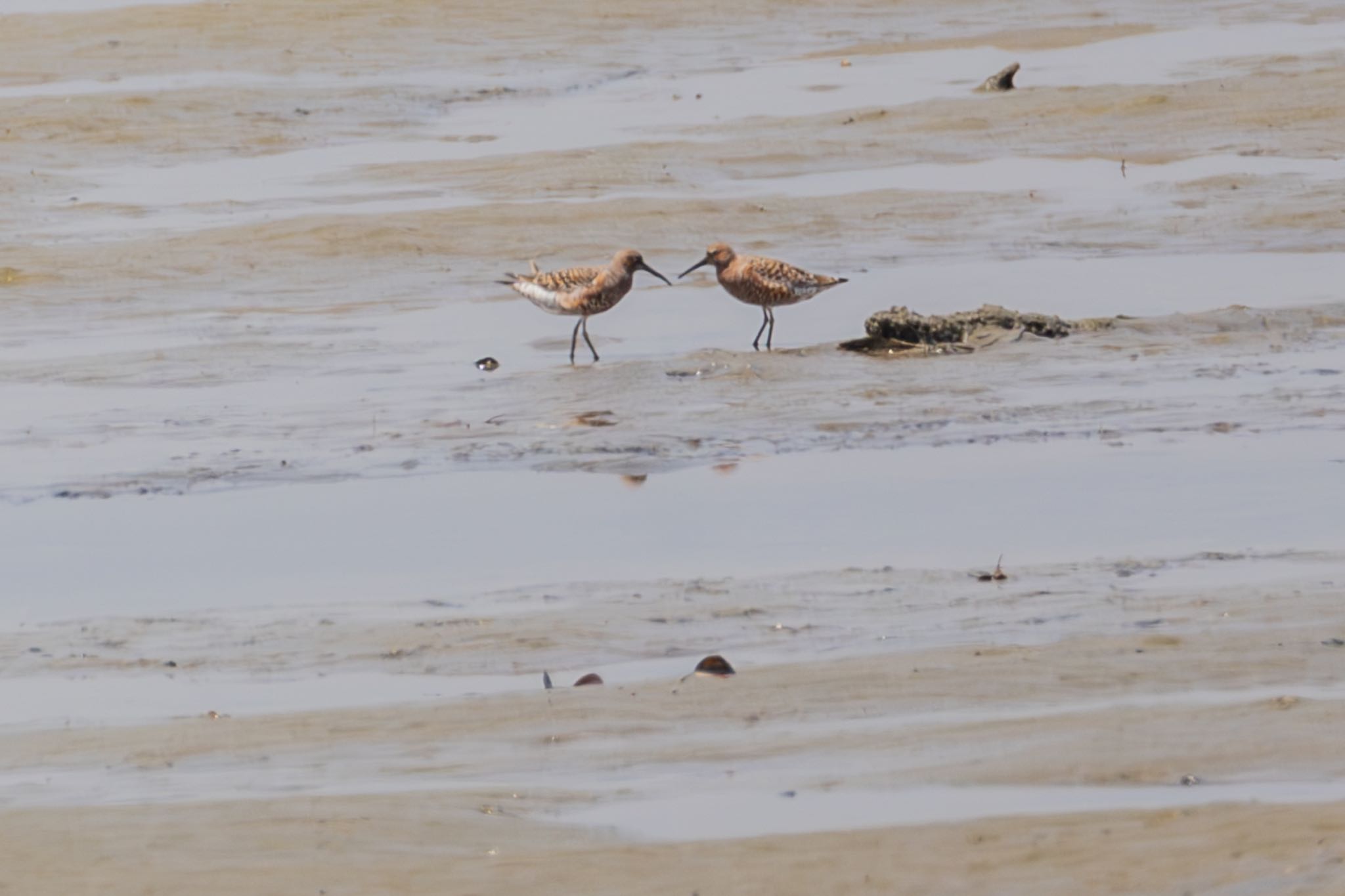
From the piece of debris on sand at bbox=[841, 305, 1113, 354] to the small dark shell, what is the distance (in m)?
5.43

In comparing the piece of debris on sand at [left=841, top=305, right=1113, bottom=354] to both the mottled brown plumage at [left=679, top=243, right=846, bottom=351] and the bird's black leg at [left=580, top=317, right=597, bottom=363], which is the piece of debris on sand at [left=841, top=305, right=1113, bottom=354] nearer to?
the mottled brown plumage at [left=679, top=243, right=846, bottom=351]

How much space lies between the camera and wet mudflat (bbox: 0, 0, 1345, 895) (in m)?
5.36

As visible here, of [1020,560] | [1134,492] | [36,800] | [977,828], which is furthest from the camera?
[1134,492]

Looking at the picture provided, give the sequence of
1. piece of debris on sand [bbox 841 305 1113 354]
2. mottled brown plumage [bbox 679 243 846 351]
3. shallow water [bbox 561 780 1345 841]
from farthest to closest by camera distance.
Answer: mottled brown plumage [bbox 679 243 846 351] < piece of debris on sand [bbox 841 305 1113 354] < shallow water [bbox 561 780 1345 841]

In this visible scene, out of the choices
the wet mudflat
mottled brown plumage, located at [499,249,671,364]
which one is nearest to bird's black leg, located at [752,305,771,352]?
the wet mudflat

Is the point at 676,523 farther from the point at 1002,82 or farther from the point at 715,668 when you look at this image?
the point at 1002,82

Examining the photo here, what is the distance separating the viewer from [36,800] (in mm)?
5613

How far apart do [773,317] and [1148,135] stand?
21.6 ft

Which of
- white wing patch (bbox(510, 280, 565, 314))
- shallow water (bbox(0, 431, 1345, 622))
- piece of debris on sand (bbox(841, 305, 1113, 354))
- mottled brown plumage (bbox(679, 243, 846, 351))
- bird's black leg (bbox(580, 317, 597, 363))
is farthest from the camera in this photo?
white wing patch (bbox(510, 280, 565, 314))

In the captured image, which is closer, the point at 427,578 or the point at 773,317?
the point at 427,578

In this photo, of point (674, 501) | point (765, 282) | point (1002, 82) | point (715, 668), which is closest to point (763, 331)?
point (765, 282)

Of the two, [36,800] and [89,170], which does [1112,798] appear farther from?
[89,170]

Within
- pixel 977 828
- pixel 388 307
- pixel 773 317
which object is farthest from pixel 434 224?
pixel 977 828

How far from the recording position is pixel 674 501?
8.91m
